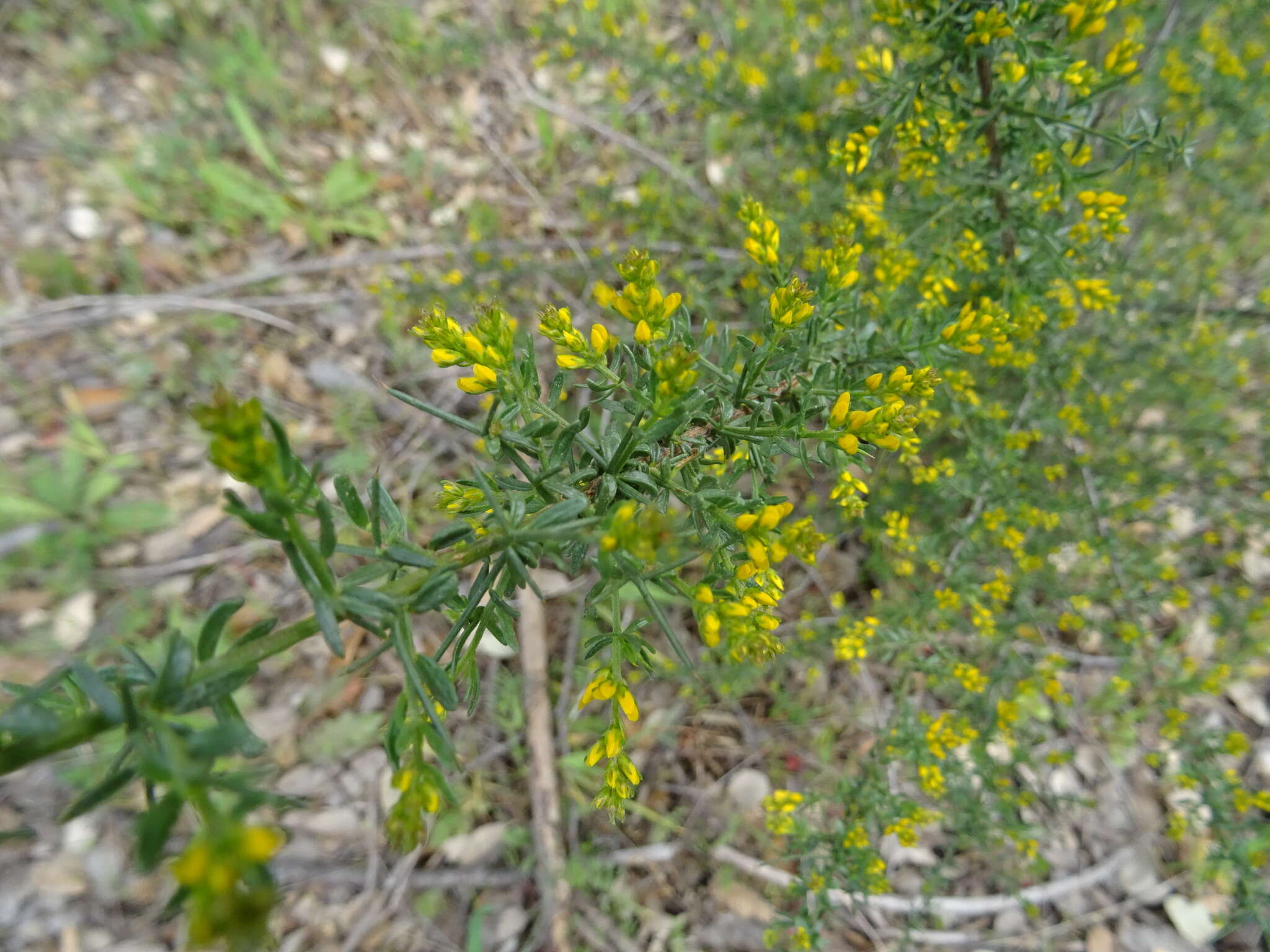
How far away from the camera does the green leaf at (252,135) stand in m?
4.14

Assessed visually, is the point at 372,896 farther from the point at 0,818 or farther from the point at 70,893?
the point at 0,818

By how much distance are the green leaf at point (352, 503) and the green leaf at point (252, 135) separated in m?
3.88

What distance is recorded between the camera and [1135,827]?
2.99 metres

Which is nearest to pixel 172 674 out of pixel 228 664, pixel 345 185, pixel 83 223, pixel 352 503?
pixel 228 664

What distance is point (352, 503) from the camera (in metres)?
1.16

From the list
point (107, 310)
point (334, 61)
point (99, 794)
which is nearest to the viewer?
point (99, 794)

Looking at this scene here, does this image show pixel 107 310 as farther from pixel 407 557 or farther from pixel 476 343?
pixel 407 557

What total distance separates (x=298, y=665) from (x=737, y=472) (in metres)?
2.50

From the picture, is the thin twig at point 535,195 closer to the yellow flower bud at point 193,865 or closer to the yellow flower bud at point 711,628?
the yellow flower bud at point 711,628

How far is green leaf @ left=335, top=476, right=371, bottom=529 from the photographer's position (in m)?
1.16

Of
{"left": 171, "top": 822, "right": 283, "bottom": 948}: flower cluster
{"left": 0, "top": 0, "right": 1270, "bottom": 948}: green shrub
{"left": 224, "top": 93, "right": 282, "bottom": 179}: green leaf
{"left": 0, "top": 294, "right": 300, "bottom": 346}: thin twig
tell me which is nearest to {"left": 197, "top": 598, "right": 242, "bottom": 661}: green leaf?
{"left": 0, "top": 0, "right": 1270, "bottom": 948}: green shrub

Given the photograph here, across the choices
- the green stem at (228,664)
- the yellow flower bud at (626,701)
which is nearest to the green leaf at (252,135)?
the green stem at (228,664)

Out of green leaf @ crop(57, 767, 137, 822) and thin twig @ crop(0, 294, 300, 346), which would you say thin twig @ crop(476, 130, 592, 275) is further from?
green leaf @ crop(57, 767, 137, 822)

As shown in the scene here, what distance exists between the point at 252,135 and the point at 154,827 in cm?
446
